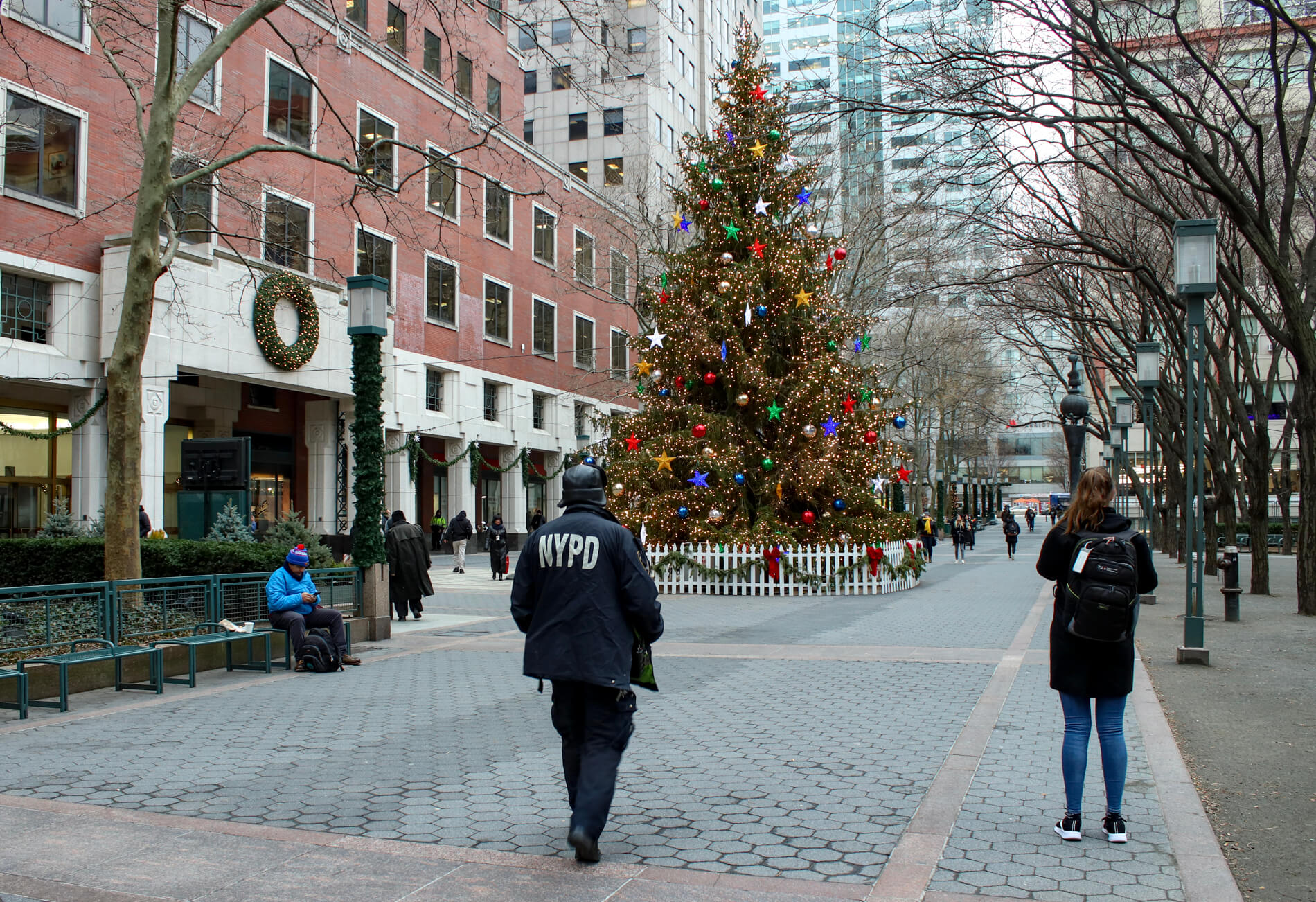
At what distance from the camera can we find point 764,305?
20.8 meters

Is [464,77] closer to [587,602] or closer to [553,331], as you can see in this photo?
[553,331]

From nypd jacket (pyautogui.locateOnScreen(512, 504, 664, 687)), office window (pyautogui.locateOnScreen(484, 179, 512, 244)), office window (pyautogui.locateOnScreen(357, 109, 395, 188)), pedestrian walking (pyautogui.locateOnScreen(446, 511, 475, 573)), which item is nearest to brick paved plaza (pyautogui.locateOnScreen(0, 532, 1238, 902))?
nypd jacket (pyautogui.locateOnScreen(512, 504, 664, 687))

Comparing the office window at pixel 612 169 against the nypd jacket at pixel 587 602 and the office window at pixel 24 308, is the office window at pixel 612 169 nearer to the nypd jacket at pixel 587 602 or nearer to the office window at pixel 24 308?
→ the office window at pixel 24 308

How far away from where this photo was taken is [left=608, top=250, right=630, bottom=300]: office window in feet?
114

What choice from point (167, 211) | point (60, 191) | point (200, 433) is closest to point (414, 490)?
point (200, 433)

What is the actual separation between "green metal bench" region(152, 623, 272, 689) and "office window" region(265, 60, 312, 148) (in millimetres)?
20444

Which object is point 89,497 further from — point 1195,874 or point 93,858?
point 1195,874

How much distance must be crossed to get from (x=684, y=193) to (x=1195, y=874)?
19.2 meters

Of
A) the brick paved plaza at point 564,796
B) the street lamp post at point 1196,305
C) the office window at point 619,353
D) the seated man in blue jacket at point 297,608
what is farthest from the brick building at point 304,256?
the street lamp post at point 1196,305

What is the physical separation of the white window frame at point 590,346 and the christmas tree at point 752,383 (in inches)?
924

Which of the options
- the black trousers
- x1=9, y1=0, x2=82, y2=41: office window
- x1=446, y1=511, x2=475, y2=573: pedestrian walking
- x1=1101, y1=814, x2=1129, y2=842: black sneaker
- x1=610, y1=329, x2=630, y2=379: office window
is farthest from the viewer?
x1=610, y1=329, x2=630, y2=379: office window

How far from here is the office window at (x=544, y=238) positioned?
42.7 metres

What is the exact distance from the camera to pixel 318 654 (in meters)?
11.0

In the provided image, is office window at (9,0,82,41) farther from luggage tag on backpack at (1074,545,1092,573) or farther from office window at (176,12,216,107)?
luggage tag on backpack at (1074,545,1092,573)
